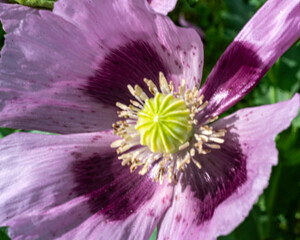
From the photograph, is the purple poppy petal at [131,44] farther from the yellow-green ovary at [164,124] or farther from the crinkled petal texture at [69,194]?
the crinkled petal texture at [69,194]

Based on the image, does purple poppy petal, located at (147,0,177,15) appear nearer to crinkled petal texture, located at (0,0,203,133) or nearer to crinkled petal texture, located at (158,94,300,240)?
crinkled petal texture, located at (0,0,203,133)

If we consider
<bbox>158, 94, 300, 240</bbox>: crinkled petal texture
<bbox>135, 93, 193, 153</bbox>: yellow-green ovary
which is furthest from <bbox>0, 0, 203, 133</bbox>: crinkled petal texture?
<bbox>158, 94, 300, 240</bbox>: crinkled petal texture

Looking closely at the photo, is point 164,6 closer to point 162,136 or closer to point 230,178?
point 162,136

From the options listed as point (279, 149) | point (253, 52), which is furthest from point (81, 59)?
point (279, 149)

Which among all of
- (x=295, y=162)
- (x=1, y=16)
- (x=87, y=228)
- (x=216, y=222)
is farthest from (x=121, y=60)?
(x=295, y=162)

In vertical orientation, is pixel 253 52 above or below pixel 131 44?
above
